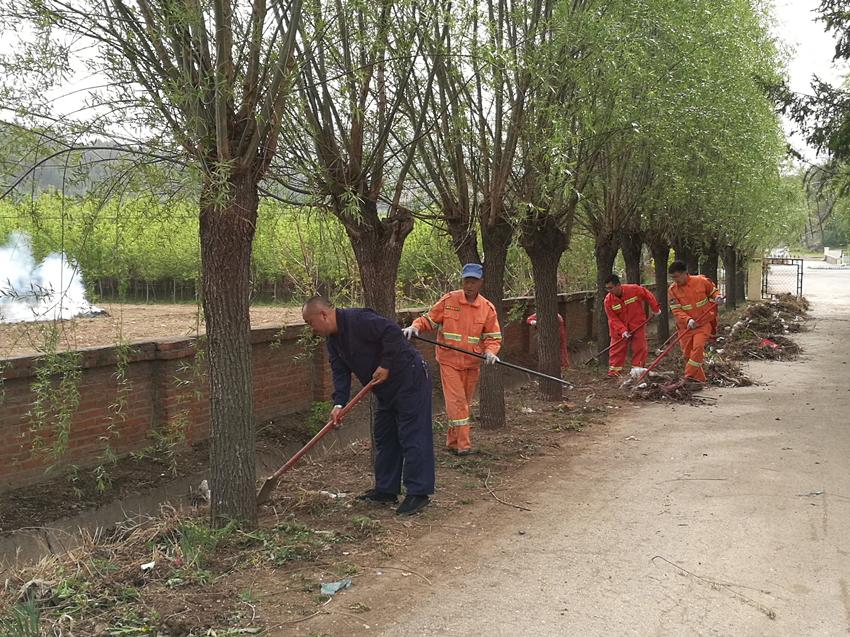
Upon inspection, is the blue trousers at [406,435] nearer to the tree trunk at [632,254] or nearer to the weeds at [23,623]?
the weeds at [23,623]

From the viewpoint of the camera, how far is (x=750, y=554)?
513cm

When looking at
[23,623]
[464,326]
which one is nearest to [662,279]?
[464,326]

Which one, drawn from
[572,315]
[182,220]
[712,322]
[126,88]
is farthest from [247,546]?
[572,315]

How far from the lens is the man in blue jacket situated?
238 inches

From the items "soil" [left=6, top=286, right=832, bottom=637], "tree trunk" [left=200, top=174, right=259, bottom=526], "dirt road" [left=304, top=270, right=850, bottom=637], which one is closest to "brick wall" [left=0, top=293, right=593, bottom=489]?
"tree trunk" [left=200, top=174, right=259, bottom=526]

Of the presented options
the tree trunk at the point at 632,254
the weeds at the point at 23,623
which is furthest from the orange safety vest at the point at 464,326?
the tree trunk at the point at 632,254

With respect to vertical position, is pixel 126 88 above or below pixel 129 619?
above

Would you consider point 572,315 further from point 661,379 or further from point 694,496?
point 694,496

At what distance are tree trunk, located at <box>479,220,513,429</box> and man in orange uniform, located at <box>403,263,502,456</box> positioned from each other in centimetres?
106

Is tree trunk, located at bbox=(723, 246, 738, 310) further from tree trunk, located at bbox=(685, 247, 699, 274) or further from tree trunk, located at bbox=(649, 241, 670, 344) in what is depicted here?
tree trunk, located at bbox=(649, 241, 670, 344)

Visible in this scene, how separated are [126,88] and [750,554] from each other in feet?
15.5

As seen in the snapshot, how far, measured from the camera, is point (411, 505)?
6082mm

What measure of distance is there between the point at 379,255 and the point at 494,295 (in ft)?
8.25

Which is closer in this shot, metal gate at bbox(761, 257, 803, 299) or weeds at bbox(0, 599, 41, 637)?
weeds at bbox(0, 599, 41, 637)
